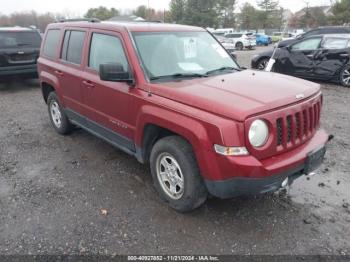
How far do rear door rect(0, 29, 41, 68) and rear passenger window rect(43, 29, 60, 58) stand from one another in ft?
13.9

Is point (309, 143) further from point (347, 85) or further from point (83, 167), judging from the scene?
point (347, 85)

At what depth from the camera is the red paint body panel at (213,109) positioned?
2877 mm

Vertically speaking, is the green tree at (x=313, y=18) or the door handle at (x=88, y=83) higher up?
the green tree at (x=313, y=18)

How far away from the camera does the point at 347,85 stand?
9.98m

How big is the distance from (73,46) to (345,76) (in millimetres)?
8165

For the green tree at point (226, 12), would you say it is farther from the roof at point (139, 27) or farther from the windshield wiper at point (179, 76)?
the windshield wiper at point (179, 76)

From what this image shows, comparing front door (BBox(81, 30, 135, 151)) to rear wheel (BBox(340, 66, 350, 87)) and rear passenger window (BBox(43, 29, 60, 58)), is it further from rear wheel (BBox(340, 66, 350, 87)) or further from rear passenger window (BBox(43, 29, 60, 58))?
rear wheel (BBox(340, 66, 350, 87))

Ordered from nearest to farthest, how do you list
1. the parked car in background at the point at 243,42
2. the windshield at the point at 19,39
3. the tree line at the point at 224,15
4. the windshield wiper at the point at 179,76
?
1. the windshield wiper at the point at 179,76
2. the windshield at the point at 19,39
3. the parked car in background at the point at 243,42
4. the tree line at the point at 224,15

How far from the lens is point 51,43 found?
18.7 ft

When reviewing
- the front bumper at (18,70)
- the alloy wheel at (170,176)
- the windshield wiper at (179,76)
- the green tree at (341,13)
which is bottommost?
the alloy wheel at (170,176)

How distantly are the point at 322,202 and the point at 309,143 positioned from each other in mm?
822

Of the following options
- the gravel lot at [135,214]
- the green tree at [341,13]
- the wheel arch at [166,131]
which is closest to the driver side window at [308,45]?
the gravel lot at [135,214]

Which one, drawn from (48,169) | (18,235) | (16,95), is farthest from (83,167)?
(16,95)

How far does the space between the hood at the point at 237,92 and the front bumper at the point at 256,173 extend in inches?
15.9
